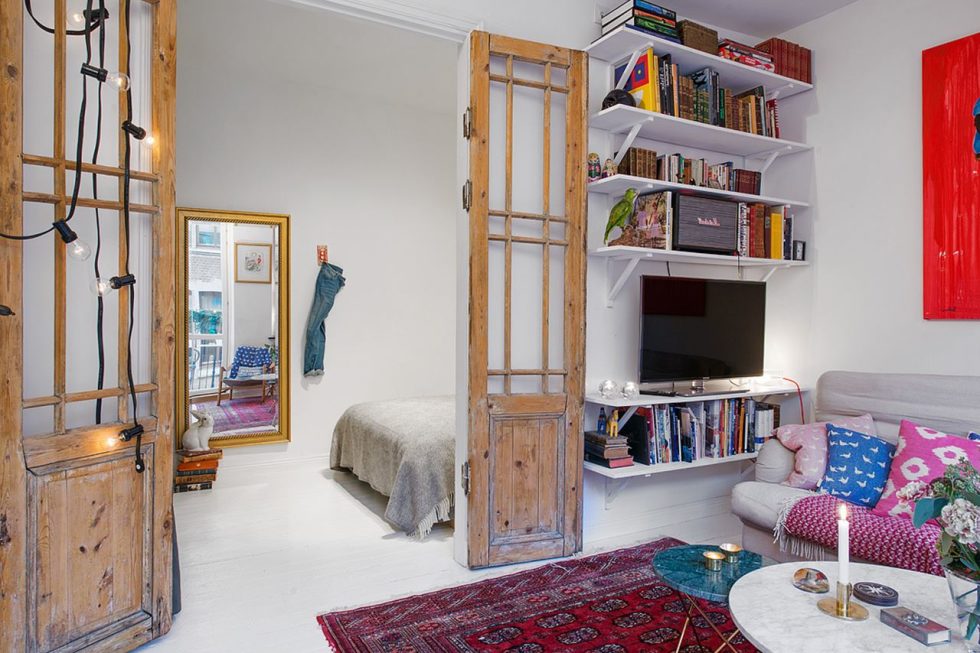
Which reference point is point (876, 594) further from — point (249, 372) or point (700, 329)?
point (249, 372)

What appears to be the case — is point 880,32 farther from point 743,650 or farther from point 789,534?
point 743,650

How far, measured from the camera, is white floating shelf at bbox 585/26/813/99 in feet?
10.0

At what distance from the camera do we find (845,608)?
60.7 inches

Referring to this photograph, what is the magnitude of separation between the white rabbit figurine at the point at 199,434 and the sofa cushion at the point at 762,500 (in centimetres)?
345

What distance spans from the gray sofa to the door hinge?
2.04 metres

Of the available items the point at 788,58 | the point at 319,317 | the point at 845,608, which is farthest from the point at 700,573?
the point at 319,317

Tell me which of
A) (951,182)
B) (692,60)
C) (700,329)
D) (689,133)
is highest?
(692,60)

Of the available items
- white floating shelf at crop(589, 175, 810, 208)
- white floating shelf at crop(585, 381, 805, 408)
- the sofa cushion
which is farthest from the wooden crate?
the sofa cushion

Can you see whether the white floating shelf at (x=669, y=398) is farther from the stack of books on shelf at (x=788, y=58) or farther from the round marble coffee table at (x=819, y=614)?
the stack of books on shelf at (x=788, y=58)

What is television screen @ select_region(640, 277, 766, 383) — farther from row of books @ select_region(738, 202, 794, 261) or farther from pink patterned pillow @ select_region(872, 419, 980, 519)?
pink patterned pillow @ select_region(872, 419, 980, 519)

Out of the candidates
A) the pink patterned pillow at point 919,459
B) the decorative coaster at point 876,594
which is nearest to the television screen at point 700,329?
the pink patterned pillow at point 919,459

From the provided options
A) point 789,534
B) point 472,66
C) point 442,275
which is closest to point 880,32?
point 472,66

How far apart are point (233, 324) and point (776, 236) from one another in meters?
3.76

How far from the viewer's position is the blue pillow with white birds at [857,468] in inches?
104
